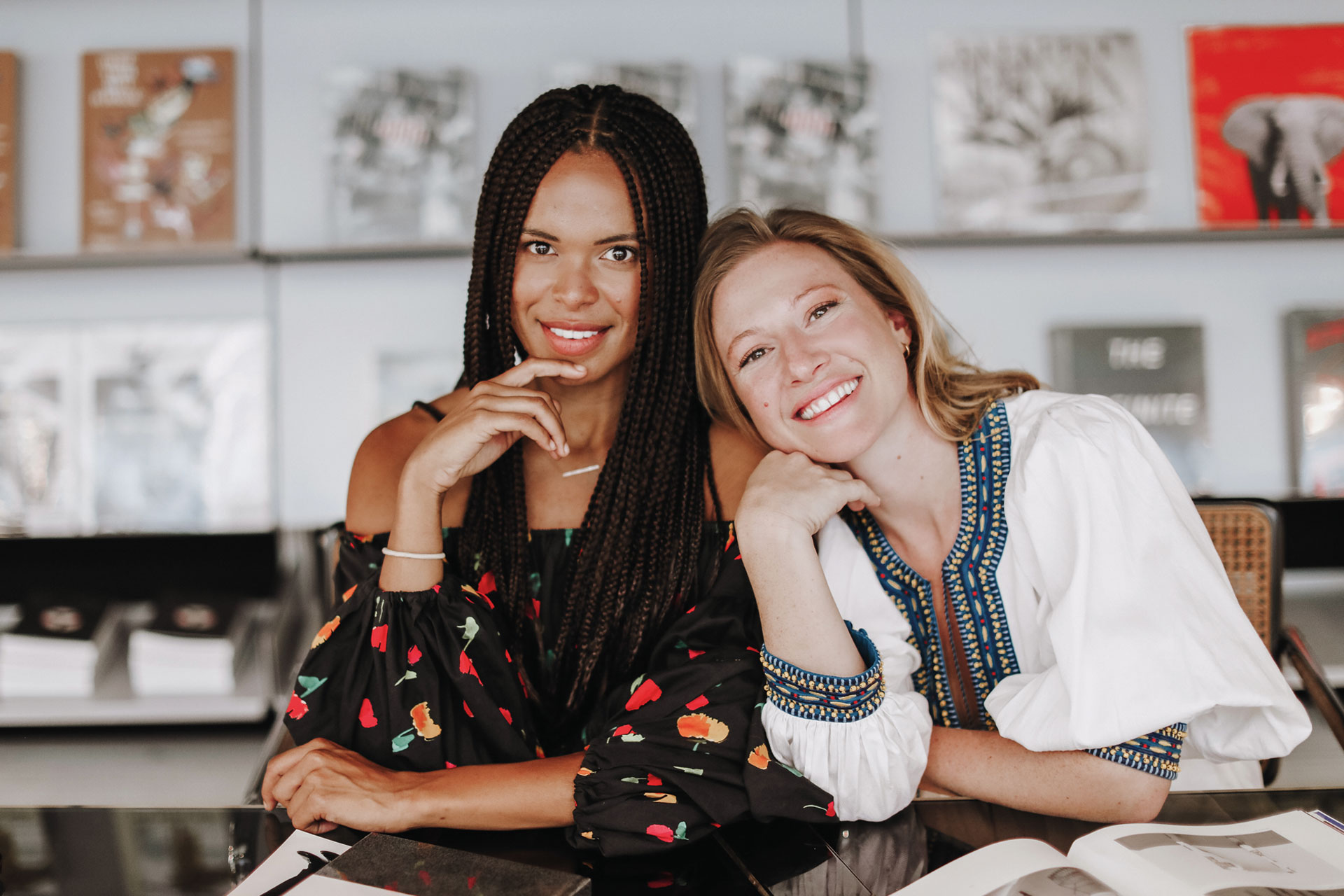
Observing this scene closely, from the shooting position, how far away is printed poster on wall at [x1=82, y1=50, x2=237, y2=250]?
250 centimetres

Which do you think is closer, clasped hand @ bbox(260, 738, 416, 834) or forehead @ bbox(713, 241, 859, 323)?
clasped hand @ bbox(260, 738, 416, 834)

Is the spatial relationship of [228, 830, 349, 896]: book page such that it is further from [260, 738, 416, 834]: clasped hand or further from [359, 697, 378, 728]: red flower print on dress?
[359, 697, 378, 728]: red flower print on dress

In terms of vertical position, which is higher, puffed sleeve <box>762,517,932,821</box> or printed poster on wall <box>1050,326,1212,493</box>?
printed poster on wall <box>1050,326,1212,493</box>

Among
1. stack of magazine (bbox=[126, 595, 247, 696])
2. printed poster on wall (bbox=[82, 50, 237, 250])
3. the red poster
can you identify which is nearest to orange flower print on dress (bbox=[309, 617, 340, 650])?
stack of magazine (bbox=[126, 595, 247, 696])

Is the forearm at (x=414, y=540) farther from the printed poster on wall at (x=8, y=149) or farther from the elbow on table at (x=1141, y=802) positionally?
the printed poster on wall at (x=8, y=149)

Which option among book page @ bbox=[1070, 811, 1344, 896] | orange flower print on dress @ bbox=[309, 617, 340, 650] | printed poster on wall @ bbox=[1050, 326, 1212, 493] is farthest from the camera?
printed poster on wall @ bbox=[1050, 326, 1212, 493]

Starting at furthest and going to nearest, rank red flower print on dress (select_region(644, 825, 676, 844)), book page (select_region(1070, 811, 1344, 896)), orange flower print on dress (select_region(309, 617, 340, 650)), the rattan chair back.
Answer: the rattan chair back
orange flower print on dress (select_region(309, 617, 340, 650))
red flower print on dress (select_region(644, 825, 676, 844))
book page (select_region(1070, 811, 1344, 896))

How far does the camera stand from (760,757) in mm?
955

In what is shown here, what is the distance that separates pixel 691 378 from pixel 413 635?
0.55 meters

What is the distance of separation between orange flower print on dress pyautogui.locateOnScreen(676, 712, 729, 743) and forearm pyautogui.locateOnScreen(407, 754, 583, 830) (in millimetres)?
125

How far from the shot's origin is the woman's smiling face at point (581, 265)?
1.34 metres

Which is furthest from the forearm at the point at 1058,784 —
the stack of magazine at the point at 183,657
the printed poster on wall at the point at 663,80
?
the printed poster on wall at the point at 663,80

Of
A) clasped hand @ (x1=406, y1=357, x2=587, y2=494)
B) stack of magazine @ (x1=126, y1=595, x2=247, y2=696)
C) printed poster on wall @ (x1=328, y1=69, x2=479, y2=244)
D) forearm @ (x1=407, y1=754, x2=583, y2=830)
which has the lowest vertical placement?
stack of magazine @ (x1=126, y1=595, x2=247, y2=696)

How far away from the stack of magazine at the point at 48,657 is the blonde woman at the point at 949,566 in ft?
5.96
